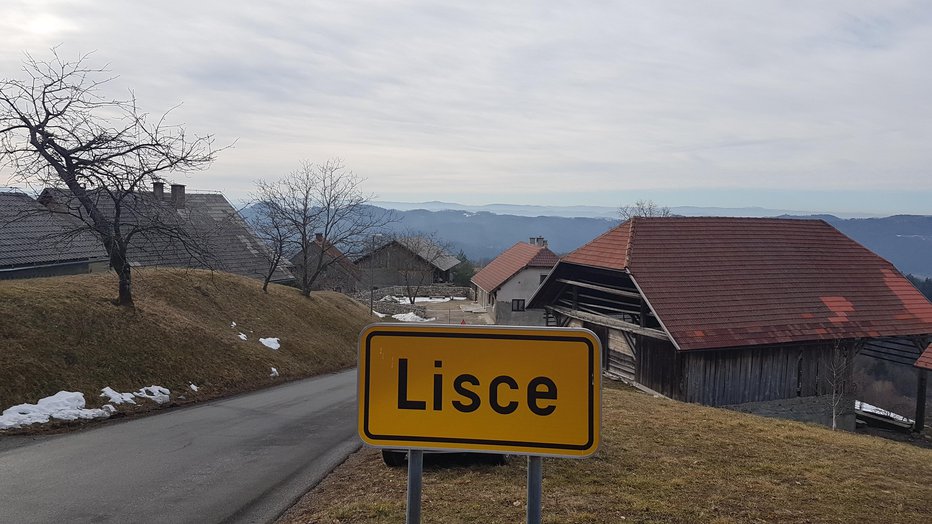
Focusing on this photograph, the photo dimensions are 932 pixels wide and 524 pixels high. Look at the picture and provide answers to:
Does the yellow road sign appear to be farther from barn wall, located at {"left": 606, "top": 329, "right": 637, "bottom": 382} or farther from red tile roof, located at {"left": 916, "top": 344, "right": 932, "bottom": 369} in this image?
red tile roof, located at {"left": 916, "top": 344, "right": 932, "bottom": 369}

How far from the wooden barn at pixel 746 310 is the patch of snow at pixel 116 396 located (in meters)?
14.3

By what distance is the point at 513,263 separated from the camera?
53156 millimetres

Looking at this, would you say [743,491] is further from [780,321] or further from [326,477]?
[780,321]

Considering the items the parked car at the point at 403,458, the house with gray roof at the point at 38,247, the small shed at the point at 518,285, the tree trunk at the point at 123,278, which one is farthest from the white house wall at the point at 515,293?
the parked car at the point at 403,458

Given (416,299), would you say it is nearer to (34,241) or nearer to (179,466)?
(34,241)

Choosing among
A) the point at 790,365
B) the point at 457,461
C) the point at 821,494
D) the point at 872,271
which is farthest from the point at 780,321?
the point at 457,461

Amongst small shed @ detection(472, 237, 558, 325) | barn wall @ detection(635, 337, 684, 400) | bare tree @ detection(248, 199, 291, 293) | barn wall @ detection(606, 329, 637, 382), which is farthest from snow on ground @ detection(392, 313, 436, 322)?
barn wall @ detection(635, 337, 684, 400)

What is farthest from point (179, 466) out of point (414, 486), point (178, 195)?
point (178, 195)

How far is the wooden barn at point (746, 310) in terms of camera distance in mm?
19234

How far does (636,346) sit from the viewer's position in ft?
70.7

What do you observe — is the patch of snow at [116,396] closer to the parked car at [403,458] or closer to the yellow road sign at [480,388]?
the parked car at [403,458]

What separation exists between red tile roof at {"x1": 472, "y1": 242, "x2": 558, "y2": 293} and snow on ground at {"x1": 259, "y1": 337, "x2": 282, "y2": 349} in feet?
94.2

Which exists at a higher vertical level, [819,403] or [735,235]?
[735,235]

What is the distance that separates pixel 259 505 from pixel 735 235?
68.6 feet
